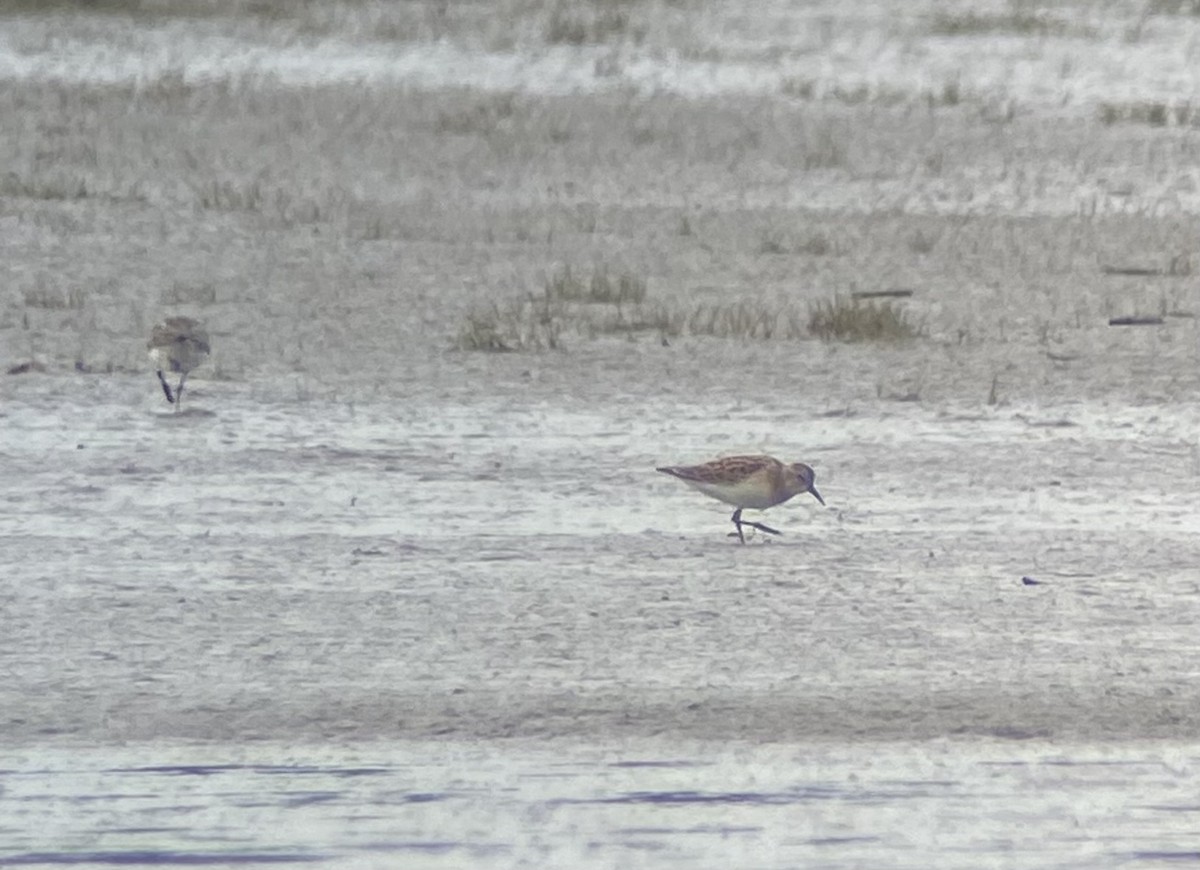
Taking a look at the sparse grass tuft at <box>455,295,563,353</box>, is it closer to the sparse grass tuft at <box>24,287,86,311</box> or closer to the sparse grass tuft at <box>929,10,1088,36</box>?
the sparse grass tuft at <box>24,287,86,311</box>

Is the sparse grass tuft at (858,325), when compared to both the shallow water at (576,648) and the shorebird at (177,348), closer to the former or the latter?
the shallow water at (576,648)

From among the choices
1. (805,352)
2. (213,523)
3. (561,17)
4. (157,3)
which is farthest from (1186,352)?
(157,3)

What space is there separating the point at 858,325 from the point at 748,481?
15.5 feet

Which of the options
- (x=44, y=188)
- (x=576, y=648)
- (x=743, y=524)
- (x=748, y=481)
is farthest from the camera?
(x=44, y=188)

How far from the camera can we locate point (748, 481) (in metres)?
8.41

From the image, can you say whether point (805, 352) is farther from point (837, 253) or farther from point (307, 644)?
point (307, 644)

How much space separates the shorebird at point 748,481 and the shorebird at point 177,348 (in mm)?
2973

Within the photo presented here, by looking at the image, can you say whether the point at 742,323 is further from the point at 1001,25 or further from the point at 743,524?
the point at 1001,25

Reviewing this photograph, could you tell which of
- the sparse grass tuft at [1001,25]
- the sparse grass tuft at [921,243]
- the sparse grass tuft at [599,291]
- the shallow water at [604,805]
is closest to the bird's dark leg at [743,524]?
the shallow water at [604,805]

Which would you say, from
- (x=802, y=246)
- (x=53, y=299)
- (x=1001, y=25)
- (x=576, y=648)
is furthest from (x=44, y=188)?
(x=1001, y=25)

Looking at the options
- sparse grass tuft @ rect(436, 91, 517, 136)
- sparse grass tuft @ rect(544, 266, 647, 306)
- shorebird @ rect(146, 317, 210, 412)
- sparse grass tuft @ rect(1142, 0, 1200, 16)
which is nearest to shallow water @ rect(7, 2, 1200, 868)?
shorebird @ rect(146, 317, 210, 412)

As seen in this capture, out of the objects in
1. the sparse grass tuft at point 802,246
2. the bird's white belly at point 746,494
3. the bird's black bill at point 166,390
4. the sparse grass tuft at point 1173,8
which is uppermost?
the bird's white belly at point 746,494

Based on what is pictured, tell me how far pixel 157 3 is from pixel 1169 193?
14.9 metres

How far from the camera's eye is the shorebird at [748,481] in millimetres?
8422
